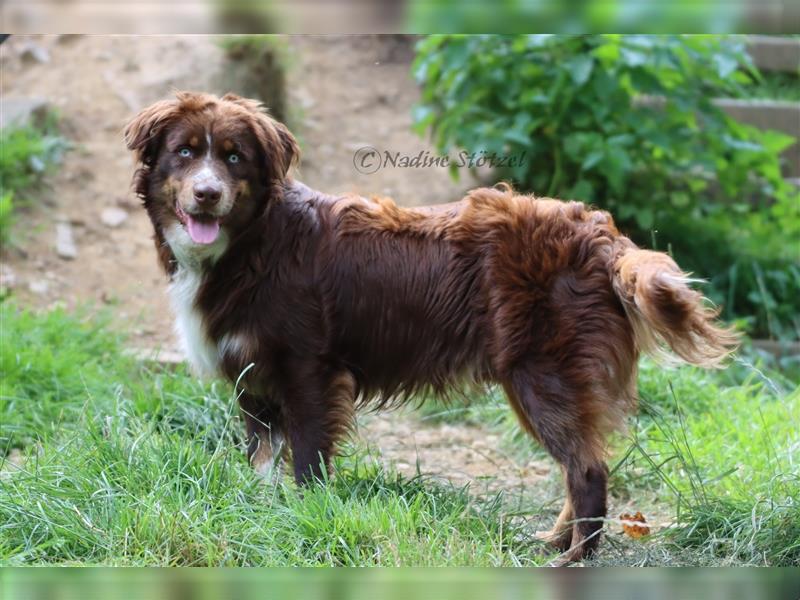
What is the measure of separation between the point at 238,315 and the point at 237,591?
159 centimetres

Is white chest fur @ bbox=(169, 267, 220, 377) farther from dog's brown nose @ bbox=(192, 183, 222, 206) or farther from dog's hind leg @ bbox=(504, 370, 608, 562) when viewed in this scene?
dog's hind leg @ bbox=(504, 370, 608, 562)

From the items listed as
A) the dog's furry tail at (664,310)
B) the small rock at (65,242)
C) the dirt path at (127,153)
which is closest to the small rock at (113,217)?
the dirt path at (127,153)

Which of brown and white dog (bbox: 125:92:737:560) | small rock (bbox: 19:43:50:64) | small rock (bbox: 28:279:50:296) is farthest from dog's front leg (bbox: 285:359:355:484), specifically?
small rock (bbox: 19:43:50:64)

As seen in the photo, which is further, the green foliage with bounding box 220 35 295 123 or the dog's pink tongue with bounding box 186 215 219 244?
the green foliage with bounding box 220 35 295 123

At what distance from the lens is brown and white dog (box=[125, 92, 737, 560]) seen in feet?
14.1

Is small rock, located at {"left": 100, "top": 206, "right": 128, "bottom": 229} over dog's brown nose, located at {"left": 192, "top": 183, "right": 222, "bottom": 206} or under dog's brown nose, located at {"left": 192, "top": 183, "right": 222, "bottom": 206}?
under

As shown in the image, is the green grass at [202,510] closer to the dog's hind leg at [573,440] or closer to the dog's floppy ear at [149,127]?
the dog's hind leg at [573,440]

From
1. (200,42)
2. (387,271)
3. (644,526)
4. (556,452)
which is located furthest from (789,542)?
(200,42)

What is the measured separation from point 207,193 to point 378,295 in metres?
0.87

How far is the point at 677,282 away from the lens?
3.97 m

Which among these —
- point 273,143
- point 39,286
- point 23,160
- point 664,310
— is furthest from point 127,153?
point 664,310

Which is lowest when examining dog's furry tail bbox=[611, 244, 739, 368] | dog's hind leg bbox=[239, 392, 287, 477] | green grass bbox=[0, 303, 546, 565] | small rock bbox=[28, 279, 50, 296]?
small rock bbox=[28, 279, 50, 296]

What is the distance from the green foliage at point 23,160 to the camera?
7.56 meters

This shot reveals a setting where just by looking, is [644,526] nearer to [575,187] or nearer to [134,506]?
[134,506]
